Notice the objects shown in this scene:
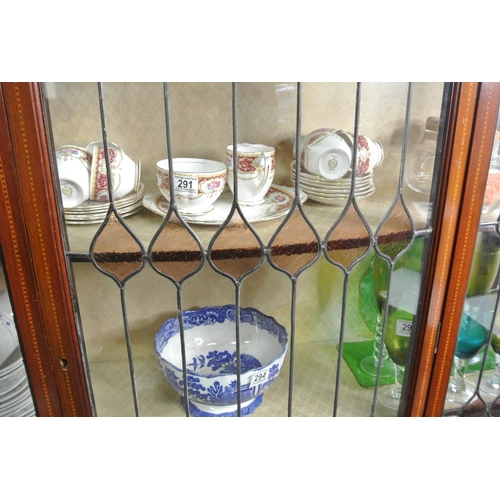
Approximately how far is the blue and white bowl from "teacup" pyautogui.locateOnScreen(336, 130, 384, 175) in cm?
21

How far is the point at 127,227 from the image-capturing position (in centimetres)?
49

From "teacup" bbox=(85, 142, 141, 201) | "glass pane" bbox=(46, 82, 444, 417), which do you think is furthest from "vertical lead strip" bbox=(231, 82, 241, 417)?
"teacup" bbox=(85, 142, 141, 201)

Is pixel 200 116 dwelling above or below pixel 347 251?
above

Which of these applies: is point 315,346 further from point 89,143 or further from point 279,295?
point 89,143

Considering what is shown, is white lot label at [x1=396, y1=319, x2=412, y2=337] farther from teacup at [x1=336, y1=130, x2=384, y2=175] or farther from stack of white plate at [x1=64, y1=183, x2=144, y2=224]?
stack of white plate at [x1=64, y1=183, x2=144, y2=224]

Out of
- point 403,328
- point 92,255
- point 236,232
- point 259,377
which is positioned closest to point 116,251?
point 92,255

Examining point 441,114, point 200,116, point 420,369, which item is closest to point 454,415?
point 420,369

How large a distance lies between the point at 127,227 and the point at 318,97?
0.24m

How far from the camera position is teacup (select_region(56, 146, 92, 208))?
467mm

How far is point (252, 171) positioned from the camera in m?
0.50

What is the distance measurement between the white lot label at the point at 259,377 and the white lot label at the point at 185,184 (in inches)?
9.3

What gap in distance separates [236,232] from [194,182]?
0.07 metres

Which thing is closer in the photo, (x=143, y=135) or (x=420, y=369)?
(x=143, y=135)

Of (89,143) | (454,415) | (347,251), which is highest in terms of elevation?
(89,143)
